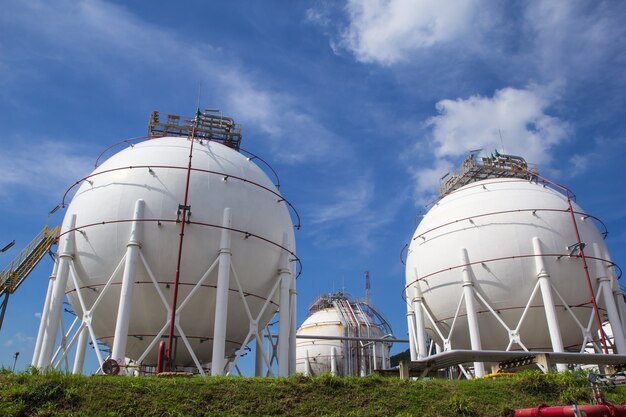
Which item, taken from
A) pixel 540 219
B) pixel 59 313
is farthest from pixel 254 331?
pixel 540 219

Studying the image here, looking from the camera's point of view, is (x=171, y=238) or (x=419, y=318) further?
(x=419, y=318)

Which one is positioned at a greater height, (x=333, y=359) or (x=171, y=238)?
(x=171, y=238)

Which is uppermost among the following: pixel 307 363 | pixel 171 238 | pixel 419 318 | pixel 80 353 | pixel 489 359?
pixel 171 238

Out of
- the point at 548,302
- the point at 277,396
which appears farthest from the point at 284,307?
the point at 548,302

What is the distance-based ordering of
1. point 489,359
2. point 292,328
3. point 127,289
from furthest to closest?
point 292,328 < point 127,289 < point 489,359

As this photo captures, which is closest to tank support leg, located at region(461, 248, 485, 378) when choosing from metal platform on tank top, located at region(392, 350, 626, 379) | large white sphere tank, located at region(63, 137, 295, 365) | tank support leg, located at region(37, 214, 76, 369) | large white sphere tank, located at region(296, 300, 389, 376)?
metal platform on tank top, located at region(392, 350, 626, 379)

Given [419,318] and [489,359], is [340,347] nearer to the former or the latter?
[419,318]

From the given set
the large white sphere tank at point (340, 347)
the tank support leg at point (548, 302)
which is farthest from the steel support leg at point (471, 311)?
the large white sphere tank at point (340, 347)

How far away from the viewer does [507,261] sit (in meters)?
19.5

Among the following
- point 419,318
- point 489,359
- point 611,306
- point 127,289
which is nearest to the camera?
point 489,359

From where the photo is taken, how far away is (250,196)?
694 inches

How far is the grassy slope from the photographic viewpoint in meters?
9.78

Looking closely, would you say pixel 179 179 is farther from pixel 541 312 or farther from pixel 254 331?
pixel 541 312

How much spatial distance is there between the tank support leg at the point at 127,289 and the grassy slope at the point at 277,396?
11.0 feet
